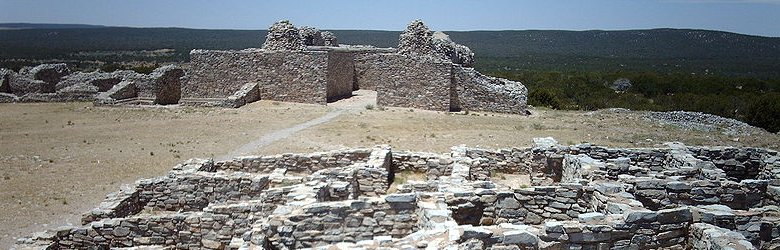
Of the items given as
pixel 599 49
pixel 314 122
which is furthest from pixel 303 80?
pixel 599 49

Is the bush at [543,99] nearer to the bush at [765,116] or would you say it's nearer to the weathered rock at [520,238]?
the bush at [765,116]

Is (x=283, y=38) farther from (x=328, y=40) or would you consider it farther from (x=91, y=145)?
(x=91, y=145)

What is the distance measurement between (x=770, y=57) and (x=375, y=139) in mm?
118396

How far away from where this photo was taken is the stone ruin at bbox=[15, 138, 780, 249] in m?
7.17

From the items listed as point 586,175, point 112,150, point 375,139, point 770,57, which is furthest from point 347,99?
point 770,57

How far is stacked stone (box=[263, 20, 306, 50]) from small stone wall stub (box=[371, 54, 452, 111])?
5.69 meters

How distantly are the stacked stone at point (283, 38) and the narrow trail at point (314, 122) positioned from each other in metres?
4.07

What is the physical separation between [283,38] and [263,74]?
2460 mm

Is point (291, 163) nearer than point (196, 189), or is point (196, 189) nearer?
point (196, 189)

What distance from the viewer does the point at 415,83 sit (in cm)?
2719

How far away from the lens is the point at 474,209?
8758mm

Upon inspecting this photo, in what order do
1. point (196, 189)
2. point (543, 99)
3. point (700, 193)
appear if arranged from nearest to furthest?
point (700, 193), point (196, 189), point (543, 99)

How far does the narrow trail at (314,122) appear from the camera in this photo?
720 inches

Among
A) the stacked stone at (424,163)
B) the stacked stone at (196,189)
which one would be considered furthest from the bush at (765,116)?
the stacked stone at (196,189)
